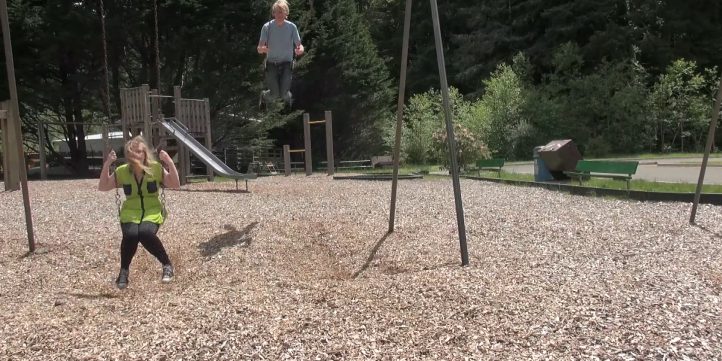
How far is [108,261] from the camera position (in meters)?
6.14

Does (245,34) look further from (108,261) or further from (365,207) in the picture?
(108,261)

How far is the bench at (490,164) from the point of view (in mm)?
16484

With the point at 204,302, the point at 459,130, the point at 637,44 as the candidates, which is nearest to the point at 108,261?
the point at 204,302

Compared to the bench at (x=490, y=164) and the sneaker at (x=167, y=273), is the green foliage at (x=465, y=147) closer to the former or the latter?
the bench at (x=490, y=164)

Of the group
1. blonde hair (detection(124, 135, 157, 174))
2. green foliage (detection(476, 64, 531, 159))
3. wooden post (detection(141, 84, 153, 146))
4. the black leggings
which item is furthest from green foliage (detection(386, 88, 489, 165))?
the black leggings

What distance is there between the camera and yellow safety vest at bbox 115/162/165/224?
5.17 m

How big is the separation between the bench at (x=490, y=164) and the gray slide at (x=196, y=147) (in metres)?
7.38

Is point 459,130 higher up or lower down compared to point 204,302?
higher up

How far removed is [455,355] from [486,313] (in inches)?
25.6

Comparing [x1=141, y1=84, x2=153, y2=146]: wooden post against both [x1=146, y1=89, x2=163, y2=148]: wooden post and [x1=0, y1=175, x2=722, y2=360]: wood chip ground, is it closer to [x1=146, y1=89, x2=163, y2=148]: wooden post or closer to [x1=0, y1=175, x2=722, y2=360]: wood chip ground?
[x1=146, y1=89, x2=163, y2=148]: wooden post

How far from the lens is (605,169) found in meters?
11.8

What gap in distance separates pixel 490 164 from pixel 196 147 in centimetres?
788

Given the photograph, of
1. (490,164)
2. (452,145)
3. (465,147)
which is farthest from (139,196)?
(465,147)

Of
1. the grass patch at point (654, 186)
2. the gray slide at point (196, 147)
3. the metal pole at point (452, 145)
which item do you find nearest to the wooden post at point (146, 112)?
the gray slide at point (196, 147)
